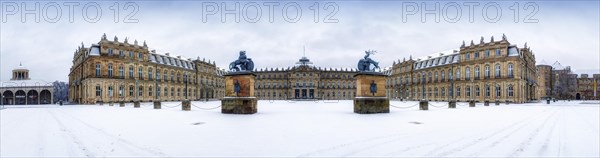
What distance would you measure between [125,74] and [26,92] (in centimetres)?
3012

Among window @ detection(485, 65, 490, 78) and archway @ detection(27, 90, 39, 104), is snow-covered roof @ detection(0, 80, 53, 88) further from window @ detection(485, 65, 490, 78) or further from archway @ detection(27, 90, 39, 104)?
window @ detection(485, 65, 490, 78)

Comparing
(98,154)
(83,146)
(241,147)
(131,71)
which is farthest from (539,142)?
(131,71)

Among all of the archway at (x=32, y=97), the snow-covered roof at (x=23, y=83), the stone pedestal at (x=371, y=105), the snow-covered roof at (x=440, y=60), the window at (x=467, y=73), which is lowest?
the archway at (x=32, y=97)

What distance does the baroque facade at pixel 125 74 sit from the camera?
47025 millimetres

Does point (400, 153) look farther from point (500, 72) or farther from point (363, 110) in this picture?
point (500, 72)

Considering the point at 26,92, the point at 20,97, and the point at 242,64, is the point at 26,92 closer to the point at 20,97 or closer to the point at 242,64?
the point at 20,97

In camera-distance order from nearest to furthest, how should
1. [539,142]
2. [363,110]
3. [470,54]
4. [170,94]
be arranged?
[539,142]
[363,110]
[470,54]
[170,94]

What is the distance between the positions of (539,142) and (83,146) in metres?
11.0

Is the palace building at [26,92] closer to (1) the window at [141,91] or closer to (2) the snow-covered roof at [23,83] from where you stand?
(2) the snow-covered roof at [23,83]

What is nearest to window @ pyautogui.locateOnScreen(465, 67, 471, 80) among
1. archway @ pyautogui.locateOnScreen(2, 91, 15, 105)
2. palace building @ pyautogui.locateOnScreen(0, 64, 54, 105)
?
palace building @ pyautogui.locateOnScreen(0, 64, 54, 105)

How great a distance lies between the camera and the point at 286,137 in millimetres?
8773

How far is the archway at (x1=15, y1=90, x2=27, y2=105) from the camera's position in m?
64.9

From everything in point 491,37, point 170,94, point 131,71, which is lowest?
point 170,94

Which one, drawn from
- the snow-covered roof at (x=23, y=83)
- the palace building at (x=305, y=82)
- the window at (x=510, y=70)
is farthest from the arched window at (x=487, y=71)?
the snow-covered roof at (x=23, y=83)
